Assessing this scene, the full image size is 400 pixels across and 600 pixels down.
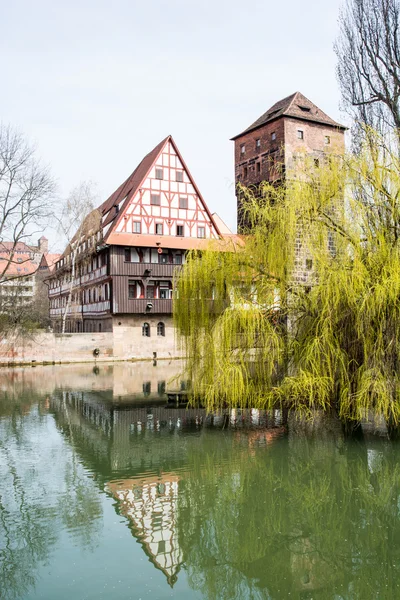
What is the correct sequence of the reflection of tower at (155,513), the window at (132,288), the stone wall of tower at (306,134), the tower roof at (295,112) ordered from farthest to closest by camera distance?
the window at (132,288) → the tower roof at (295,112) → the stone wall of tower at (306,134) → the reflection of tower at (155,513)

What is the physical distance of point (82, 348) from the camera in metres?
30.1

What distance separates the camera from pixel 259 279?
12633 mm

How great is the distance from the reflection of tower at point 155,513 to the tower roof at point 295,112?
18877mm

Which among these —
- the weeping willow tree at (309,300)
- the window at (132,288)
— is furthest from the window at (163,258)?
the weeping willow tree at (309,300)

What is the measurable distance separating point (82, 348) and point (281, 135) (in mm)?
14265

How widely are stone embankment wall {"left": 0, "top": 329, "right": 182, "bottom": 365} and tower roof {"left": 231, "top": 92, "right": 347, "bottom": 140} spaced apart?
11591 millimetres

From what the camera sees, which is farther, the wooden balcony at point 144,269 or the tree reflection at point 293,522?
the wooden balcony at point 144,269

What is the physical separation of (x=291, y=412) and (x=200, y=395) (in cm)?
192

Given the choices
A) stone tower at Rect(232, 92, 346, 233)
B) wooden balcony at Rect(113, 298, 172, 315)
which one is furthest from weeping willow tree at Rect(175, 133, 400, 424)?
wooden balcony at Rect(113, 298, 172, 315)

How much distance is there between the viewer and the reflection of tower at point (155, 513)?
654cm

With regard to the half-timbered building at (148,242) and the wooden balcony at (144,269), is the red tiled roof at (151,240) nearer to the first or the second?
the half-timbered building at (148,242)

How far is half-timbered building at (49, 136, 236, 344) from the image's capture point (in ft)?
102

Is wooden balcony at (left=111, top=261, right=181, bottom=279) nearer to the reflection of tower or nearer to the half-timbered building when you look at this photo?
the half-timbered building

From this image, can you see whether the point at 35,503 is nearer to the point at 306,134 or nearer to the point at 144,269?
the point at 306,134
